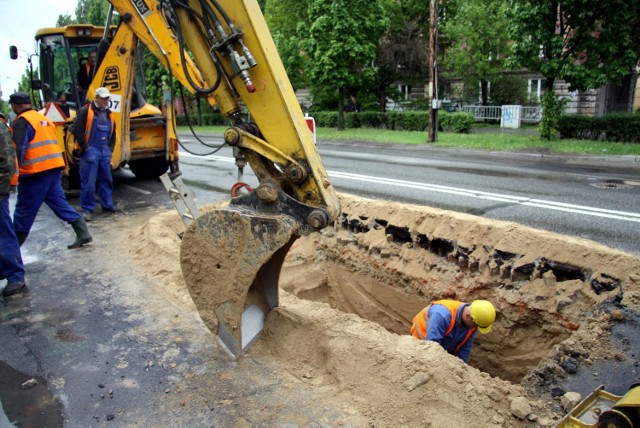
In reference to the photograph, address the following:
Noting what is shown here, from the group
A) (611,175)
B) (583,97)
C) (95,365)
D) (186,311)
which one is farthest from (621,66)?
(95,365)

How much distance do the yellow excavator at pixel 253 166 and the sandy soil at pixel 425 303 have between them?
0.14 meters

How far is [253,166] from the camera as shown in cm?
387

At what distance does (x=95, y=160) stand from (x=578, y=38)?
1372 centimetres

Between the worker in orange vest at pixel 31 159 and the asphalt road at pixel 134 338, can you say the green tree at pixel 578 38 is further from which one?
the worker in orange vest at pixel 31 159

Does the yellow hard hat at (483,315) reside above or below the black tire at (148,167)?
below

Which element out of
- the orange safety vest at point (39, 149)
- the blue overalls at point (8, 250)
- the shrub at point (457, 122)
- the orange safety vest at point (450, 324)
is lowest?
the orange safety vest at point (450, 324)

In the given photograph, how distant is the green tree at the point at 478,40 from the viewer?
22844 millimetres

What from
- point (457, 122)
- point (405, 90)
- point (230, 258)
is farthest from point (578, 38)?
point (405, 90)

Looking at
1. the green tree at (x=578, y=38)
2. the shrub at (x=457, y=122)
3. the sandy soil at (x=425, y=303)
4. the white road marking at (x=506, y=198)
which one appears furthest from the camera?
the shrub at (x=457, y=122)

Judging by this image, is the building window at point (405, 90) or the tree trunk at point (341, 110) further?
the building window at point (405, 90)

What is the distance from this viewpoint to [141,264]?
6066 millimetres

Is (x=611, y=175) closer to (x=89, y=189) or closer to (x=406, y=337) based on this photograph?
(x=406, y=337)

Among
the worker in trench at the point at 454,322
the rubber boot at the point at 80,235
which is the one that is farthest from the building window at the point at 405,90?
the worker in trench at the point at 454,322

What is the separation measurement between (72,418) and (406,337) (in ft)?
7.62
